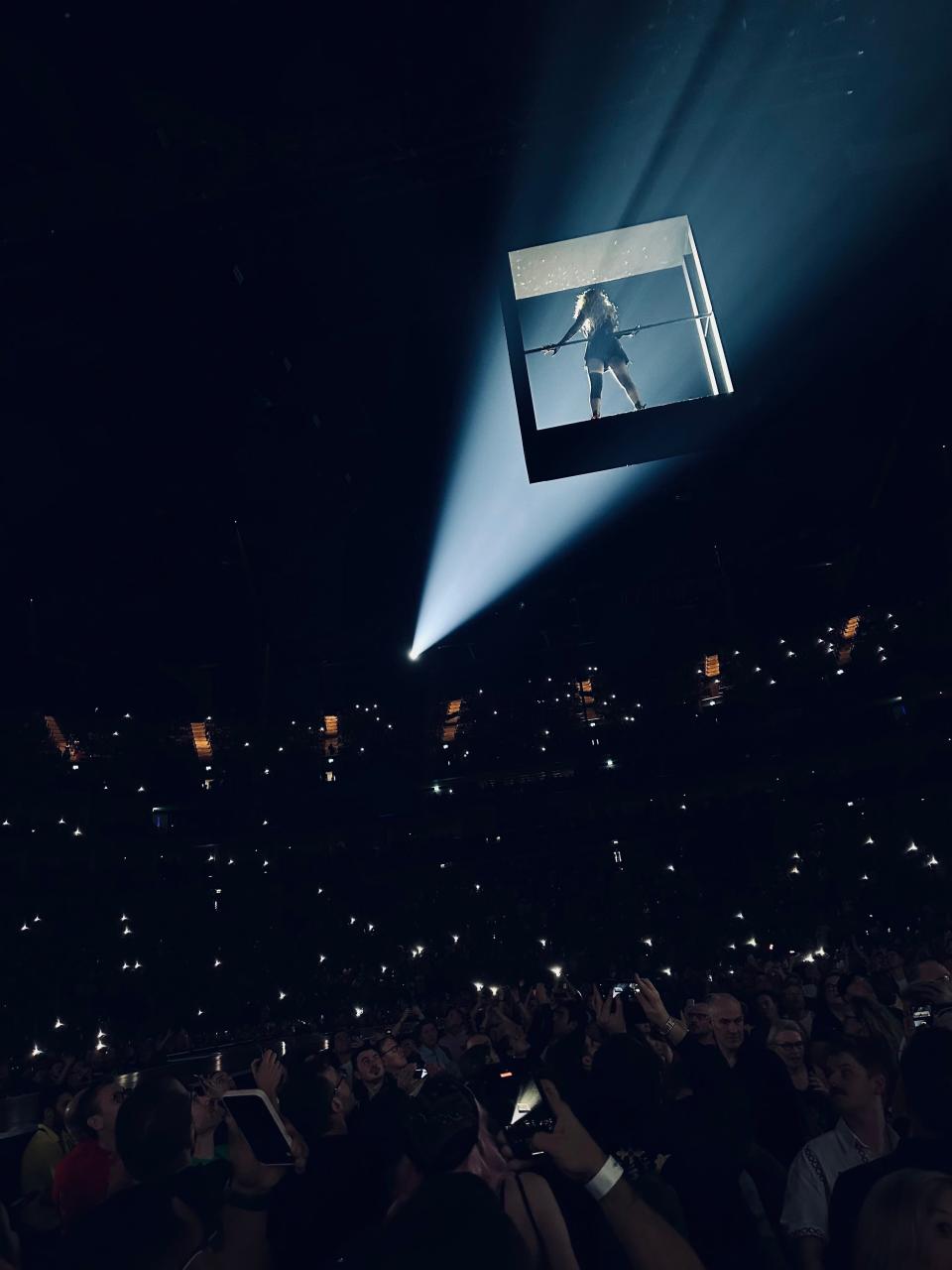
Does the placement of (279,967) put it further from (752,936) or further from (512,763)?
(752,936)

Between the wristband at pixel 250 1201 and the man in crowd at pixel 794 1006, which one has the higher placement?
the wristband at pixel 250 1201

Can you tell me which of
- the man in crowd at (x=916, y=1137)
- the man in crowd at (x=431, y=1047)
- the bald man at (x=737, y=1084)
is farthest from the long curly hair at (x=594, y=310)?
the man in crowd at (x=431, y=1047)

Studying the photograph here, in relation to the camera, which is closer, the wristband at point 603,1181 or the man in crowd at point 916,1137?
the wristband at point 603,1181

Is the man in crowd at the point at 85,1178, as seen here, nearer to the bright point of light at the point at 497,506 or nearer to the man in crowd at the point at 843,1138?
the man in crowd at the point at 843,1138

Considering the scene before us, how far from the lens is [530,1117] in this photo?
180 centimetres

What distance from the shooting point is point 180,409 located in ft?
26.1

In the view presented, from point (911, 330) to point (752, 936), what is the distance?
1004 cm

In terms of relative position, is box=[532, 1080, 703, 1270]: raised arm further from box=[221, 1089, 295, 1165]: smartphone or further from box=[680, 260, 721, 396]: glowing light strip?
box=[680, 260, 721, 396]: glowing light strip

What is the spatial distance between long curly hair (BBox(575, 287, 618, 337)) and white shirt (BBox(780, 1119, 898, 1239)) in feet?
14.5

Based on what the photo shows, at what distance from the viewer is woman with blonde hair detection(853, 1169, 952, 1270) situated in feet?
4.92

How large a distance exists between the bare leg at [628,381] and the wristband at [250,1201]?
179 inches

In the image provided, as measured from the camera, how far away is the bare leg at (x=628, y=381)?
532cm

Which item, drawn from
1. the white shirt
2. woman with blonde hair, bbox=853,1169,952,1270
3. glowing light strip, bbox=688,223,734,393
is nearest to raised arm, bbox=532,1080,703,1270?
woman with blonde hair, bbox=853,1169,952,1270

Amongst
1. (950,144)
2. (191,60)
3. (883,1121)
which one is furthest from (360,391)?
(883,1121)
